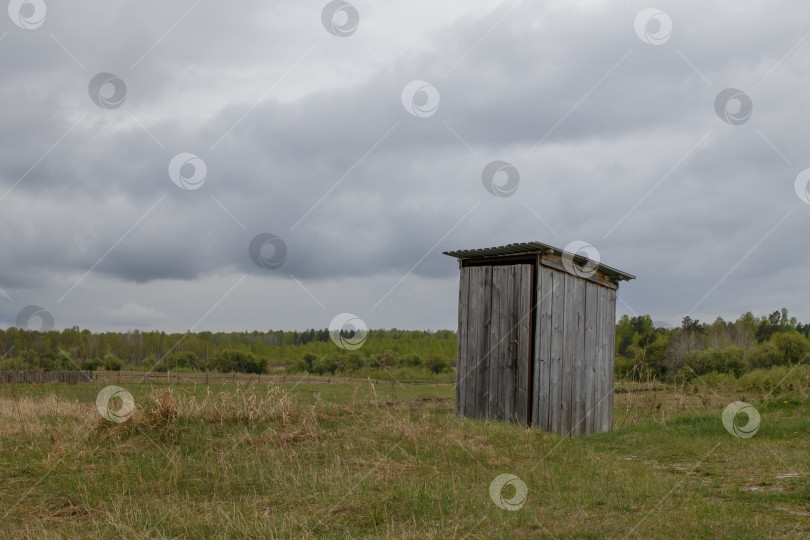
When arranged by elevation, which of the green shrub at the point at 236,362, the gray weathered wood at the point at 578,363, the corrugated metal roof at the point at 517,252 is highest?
the corrugated metal roof at the point at 517,252

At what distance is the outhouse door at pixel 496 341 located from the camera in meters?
10.3

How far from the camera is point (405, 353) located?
7131 cm

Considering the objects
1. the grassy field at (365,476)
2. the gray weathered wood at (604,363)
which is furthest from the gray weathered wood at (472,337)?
the gray weathered wood at (604,363)

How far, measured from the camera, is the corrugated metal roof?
1020cm

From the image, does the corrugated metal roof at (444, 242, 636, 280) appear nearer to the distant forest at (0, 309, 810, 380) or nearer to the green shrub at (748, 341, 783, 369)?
the distant forest at (0, 309, 810, 380)

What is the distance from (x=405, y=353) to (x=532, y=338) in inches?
2425

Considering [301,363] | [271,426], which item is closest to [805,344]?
[271,426]

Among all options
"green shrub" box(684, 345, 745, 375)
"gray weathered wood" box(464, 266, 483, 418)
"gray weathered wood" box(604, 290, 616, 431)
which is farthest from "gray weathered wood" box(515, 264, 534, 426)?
"green shrub" box(684, 345, 745, 375)

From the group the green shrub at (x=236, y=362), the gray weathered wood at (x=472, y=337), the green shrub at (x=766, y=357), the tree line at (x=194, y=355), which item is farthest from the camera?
the green shrub at (x=236, y=362)

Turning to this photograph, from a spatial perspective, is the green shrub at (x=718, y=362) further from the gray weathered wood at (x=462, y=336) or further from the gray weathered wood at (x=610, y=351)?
the gray weathered wood at (x=462, y=336)

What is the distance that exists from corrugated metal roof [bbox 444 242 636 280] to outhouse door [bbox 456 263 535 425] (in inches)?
8.7

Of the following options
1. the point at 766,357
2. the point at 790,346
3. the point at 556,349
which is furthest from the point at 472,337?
the point at 790,346

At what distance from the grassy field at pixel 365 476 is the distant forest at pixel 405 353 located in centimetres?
235

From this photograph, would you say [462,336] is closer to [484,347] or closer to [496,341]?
[484,347]
